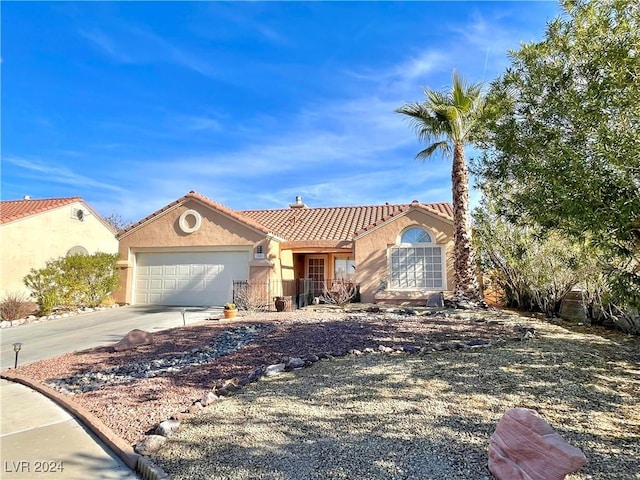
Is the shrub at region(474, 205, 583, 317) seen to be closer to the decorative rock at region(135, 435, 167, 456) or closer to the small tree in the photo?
the decorative rock at region(135, 435, 167, 456)

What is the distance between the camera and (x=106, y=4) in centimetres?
1067

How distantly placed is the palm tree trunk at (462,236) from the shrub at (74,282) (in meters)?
17.1

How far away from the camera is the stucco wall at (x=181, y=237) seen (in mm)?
19234

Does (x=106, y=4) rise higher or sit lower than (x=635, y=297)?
higher

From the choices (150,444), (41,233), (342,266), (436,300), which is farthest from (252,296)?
(150,444)

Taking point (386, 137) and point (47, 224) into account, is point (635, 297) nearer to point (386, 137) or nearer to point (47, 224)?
point (386, 137)

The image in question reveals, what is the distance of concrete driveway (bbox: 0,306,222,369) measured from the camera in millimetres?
10823

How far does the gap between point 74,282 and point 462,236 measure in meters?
18.3

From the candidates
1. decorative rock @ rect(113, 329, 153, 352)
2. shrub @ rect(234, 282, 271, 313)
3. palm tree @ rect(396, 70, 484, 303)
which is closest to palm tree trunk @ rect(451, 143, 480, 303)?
palm tree @ rect(396, 70, 484, 303)

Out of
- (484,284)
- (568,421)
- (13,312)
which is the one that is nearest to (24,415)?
(568,421)

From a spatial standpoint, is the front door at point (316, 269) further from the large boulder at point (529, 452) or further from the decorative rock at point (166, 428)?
the large boulder at point (529, 452)

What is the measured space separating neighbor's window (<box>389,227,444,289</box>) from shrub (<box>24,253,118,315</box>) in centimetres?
1457

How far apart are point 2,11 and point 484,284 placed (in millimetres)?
20474

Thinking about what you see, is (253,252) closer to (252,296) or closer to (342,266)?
(252,296)
